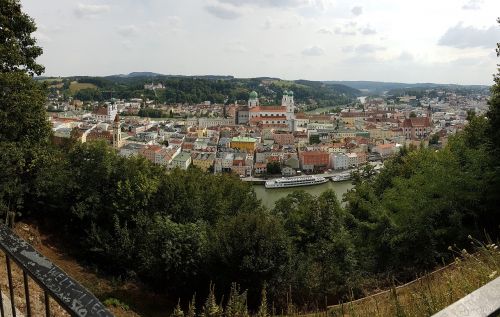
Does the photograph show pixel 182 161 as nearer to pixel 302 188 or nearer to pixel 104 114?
pixel 302 188

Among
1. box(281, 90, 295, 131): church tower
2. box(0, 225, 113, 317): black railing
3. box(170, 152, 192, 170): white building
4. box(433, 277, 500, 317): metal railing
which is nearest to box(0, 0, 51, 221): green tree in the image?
box(0, 225, 113, 317): black railing

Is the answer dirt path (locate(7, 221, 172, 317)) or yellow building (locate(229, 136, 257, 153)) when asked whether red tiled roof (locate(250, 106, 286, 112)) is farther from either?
dirt path (locate(7, 221, 172, 317))

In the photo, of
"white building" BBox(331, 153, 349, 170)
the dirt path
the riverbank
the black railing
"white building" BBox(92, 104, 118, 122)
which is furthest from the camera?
"white building" BBox(92, 104, 118, 122)

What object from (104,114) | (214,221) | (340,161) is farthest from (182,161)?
(104,114)

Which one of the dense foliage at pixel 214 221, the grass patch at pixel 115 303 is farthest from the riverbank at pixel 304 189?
the grass patch at pixel 115 303

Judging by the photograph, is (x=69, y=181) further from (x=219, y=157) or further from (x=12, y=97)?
(x=219, y=157)

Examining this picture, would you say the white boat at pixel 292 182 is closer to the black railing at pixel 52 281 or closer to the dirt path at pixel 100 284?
the dirt path at pixel 100 284

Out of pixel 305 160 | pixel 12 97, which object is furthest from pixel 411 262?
pixel 305 160
